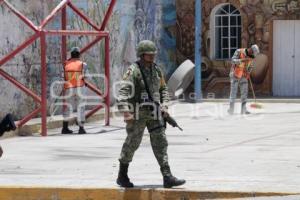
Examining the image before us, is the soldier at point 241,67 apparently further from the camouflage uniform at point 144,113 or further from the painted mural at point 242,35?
the camouflage uniform at point 144,113

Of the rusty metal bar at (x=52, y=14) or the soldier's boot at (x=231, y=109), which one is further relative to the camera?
the soldier's boot at (x=231, y=109)

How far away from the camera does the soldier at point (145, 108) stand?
416 inches

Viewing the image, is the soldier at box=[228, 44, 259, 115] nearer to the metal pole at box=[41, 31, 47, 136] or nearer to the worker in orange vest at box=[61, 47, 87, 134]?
the worker in orange vest at box=[61, 47, 87, 134]

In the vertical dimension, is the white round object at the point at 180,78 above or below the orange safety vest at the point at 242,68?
below

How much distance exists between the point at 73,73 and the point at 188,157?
521 cm

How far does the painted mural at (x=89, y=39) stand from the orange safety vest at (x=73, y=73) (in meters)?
1.53

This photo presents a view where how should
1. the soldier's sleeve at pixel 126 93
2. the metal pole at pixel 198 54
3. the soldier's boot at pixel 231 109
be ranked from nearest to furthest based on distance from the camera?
the soldier's sleeve at pixel 126 93, the soldier's boot at pixel 231 109, the metal pole at pixel 198 54

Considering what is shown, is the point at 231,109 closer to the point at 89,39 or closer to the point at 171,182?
the point at 89,39

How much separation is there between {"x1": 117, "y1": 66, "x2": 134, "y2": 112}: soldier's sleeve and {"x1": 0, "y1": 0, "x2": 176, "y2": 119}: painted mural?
29.6 ft

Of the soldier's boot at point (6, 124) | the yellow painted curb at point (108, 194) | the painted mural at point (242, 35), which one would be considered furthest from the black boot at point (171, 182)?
the painted mural at point (242, 35)

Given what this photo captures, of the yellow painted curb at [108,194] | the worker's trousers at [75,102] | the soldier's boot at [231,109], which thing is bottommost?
the soldier's boot at [231,109]

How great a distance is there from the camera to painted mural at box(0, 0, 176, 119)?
19.6 metres

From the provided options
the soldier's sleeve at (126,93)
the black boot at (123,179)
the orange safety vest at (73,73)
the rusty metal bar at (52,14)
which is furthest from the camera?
the orange safety vest at (73,73)

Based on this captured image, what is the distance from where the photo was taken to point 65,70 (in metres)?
18.7
